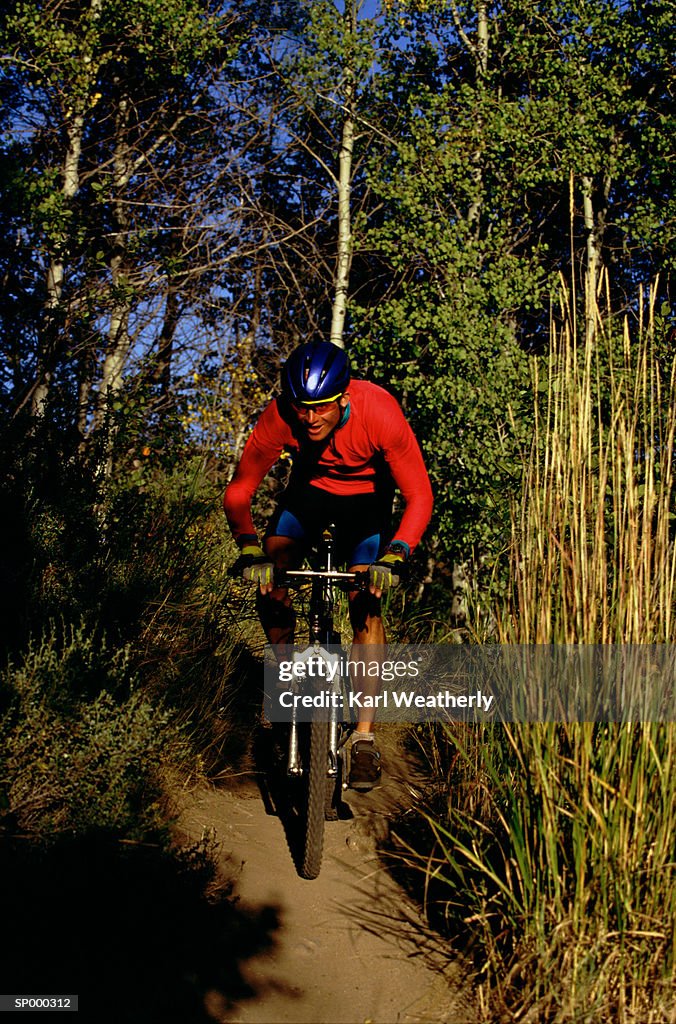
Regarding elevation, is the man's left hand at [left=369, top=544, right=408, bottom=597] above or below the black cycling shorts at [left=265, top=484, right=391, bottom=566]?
below

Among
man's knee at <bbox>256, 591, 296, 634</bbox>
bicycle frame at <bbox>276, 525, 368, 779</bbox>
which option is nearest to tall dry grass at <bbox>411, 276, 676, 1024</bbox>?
bicycle frame at <bbox>276, 525, 368, 779</bbox>

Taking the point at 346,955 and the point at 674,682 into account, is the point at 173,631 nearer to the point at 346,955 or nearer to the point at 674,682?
the point at 346,955

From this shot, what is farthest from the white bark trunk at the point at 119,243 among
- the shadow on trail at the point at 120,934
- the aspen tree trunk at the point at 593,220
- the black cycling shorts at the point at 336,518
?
the shadow on trail at the point at 120,934

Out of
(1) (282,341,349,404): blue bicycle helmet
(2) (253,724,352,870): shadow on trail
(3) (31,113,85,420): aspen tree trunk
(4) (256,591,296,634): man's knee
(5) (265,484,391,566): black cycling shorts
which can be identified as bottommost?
(2) (253,724,352,870): shadow on trail

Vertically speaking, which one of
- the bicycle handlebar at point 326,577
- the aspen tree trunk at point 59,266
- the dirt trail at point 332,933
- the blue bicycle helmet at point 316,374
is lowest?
the dirt trail at point 332,933

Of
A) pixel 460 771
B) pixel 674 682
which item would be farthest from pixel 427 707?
pixel 674 682

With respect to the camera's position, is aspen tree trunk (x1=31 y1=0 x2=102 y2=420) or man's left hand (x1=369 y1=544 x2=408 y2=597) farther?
aspen tree trunk (x1=31 y1=0 x2=102 y2=420)

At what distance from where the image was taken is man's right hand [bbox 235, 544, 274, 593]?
4.03 meters

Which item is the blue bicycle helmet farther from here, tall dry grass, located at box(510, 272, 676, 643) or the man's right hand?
tall dry grass, located at box(510, 272, 676, 643)

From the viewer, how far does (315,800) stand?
399 centimetres

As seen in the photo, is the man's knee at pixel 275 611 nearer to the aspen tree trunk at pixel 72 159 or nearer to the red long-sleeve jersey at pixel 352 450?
the red long-sleeve jersey at pixel 352 450

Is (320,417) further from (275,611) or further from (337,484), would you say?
(275,611)

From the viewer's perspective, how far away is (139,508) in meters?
5.97

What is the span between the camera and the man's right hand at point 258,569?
403 cm
